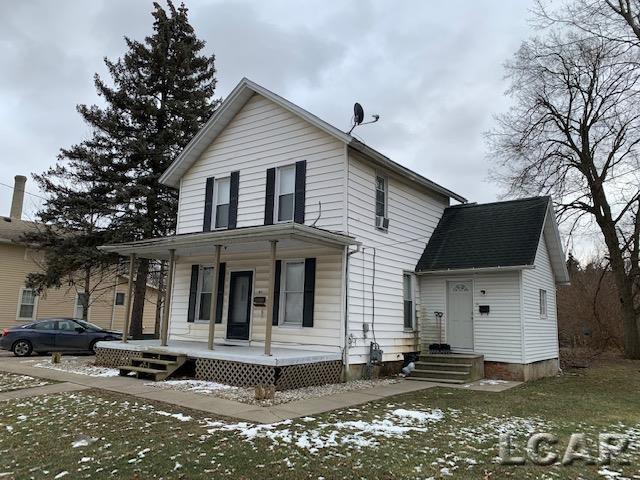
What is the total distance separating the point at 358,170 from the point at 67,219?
1397 centimetres

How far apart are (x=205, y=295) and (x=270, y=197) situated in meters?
3.74

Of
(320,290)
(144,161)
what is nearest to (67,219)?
(144,161)

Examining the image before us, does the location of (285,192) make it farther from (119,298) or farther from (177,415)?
(119,298)

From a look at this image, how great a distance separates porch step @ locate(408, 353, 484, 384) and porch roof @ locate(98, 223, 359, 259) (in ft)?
13.2

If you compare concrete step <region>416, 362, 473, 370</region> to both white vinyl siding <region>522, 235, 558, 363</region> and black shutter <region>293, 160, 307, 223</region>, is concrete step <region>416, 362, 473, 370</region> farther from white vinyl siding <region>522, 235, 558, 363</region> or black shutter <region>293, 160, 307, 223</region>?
black shutter <region>293, 160, 307, 223</region>

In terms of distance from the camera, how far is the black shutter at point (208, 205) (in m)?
14.5

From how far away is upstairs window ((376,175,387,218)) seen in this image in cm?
1318

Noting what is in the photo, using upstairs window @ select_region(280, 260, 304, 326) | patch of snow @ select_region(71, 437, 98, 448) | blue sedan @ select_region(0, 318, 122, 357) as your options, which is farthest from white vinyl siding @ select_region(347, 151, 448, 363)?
blue sedan @ select_region(0, 318, 122, 357)

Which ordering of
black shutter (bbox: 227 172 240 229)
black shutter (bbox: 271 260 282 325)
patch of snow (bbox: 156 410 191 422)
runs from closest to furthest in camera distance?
patch of snow (bbox: 156 410 191 422) → black shutter (bbox: 271 260 282 325) → black shutter (bbox: 227 172 240 229)

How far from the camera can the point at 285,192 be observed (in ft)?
42.5

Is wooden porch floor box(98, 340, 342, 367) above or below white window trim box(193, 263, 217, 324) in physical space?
below

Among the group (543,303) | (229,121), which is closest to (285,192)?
(229,121)

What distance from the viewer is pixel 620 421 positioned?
763 cm

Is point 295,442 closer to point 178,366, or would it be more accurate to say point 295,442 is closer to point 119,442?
point 119,442
